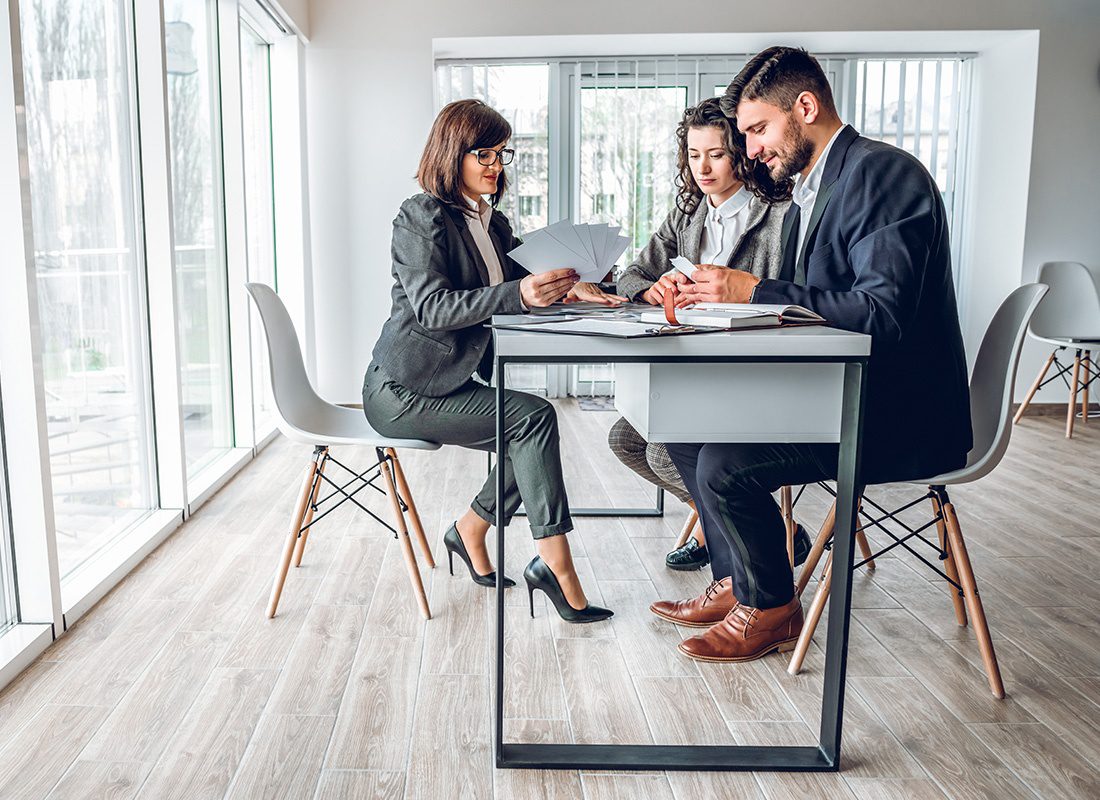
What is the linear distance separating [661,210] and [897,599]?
3.52 m

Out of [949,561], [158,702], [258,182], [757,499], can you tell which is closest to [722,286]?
[757,499]

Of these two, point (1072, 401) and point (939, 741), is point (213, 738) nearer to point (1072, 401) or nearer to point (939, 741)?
point (939, 741)

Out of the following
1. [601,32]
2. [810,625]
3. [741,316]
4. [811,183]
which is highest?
[601,32]

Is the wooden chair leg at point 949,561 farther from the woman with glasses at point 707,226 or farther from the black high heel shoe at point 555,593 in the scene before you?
the black high heel shoe at point 555,593

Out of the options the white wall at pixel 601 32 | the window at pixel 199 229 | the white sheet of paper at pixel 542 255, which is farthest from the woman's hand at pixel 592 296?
the white wall at pixel 601 32

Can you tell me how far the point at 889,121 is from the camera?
213 inches

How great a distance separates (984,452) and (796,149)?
2.47ft

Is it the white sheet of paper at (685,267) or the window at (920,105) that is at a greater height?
the window at (920,105)

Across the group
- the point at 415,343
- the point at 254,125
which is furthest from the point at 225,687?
the point at 254,125

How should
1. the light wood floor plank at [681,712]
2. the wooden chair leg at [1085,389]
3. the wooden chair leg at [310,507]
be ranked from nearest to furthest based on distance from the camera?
1. the light wood floor plank at [681,712]
2. the wooden chair leg at [310,507]
3. the wooden chair leg at [1085,389]

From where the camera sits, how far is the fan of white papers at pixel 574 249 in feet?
6.44

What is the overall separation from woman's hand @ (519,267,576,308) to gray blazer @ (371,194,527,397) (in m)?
0.19

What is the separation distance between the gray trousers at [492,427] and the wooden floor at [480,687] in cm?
32

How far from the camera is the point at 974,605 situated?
6.44 ft
